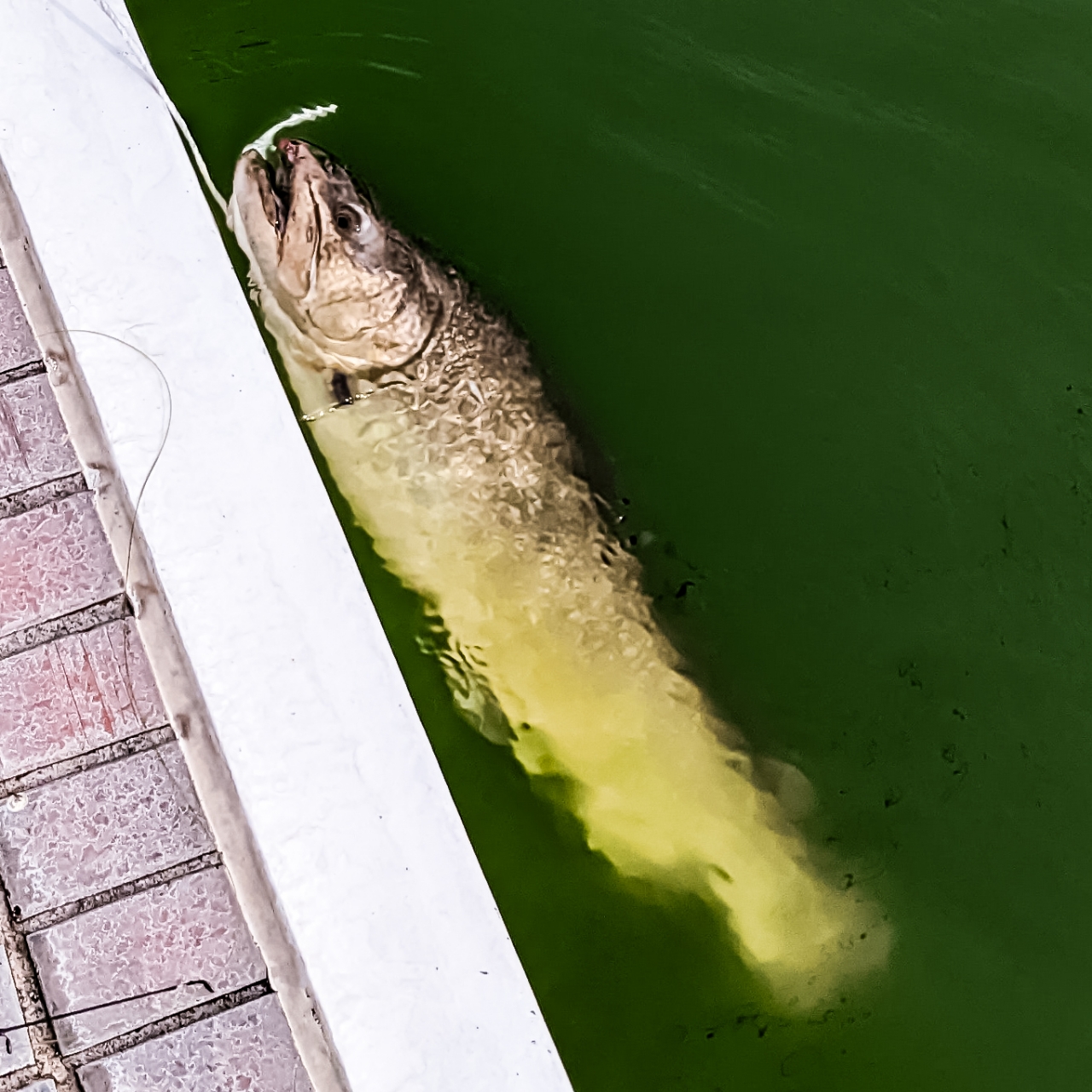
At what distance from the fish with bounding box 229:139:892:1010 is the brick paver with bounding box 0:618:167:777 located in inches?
27.4

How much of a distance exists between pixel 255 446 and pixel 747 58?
198cm

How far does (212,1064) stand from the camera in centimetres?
213

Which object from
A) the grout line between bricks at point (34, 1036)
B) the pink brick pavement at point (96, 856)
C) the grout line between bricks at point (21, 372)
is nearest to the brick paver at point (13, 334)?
the grout line between bricks at point (21, 372)

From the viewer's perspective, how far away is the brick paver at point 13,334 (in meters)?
2.36

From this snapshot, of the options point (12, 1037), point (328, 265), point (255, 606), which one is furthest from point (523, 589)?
point (12, 1037)

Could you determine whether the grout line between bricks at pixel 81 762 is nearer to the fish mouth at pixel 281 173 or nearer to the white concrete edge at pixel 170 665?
the white concrete edge at pixel 170 665

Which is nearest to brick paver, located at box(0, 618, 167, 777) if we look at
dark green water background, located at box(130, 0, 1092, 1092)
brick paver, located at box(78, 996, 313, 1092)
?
dark green water background, located at box(130, 0, 1092, 1092)

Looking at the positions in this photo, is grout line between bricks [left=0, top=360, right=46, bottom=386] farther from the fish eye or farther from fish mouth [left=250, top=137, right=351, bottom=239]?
the fish eye

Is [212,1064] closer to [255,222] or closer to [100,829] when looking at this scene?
[100,829]

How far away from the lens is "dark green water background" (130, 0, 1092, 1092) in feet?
8.13

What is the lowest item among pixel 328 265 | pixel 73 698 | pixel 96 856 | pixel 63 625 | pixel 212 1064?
pixel 212 1064

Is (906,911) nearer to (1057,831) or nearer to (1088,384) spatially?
(1057,831)

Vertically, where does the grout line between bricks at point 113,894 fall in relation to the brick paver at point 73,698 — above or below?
below

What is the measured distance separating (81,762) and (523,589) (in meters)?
1.21
